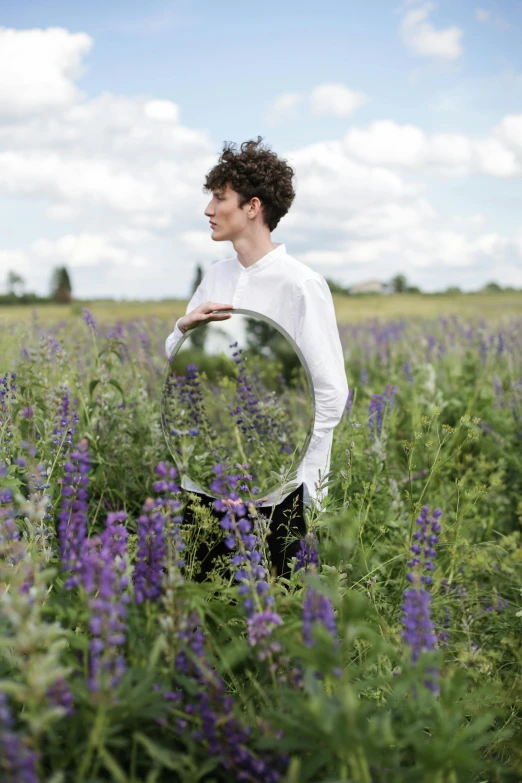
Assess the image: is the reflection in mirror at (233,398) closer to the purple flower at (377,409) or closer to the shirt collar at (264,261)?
the shirt collar at (264,261)

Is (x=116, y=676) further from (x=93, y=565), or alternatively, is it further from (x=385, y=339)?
(x=385, y=339)

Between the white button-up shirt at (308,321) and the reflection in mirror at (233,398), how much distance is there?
0.17 ft

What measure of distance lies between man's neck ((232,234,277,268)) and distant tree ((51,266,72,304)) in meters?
54.2

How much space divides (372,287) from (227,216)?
27722 millimetres

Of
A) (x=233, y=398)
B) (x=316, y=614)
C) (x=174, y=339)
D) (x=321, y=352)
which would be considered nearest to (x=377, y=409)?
(x=233, y=398)

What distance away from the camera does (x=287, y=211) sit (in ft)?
11.6

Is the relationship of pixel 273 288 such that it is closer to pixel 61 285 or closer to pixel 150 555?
pixel 150 555

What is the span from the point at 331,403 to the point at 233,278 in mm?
795

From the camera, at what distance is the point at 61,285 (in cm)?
5716

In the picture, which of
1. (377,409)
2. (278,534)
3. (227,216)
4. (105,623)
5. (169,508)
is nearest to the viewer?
(105,623)

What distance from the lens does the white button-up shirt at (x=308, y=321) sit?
10.2 ft

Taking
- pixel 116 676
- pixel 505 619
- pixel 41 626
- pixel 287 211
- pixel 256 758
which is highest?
pixel 287 211

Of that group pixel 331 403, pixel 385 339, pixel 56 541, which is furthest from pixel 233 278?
pixel 385 339

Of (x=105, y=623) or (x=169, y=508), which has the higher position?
(x=169, y=508)
